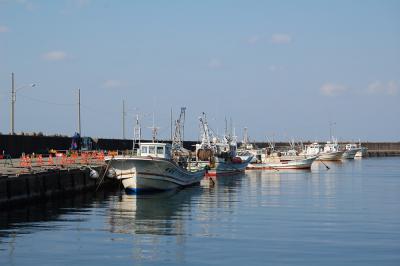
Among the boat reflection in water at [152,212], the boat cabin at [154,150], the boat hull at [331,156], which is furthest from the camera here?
the boat hull at [331,156]

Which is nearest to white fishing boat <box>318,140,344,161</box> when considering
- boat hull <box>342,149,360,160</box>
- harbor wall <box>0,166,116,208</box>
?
boat hull <box>342,149,360,160</box>

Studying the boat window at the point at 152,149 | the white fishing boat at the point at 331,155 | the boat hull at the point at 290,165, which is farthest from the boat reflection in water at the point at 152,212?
the white fishing boat at the point at 331,155

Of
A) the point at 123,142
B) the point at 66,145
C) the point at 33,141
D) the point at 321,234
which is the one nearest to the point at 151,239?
the point at 321,234

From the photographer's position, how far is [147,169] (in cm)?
4784

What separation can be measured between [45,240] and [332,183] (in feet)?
Answer: 136

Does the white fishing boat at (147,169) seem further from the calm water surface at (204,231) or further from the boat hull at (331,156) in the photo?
the boat hull at (331,156)

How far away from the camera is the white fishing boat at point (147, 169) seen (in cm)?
4716

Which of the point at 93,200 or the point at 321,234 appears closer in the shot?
the point at 321,234

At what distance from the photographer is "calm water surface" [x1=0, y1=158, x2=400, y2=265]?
2362cm

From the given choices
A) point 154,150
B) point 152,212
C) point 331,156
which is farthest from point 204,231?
point 331,156

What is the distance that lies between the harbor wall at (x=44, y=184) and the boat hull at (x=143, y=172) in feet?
9.87

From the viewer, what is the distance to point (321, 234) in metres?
28.9

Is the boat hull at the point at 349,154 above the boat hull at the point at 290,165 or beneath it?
above

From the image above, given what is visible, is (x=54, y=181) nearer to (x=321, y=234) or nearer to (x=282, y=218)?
(x=282, y=218)
